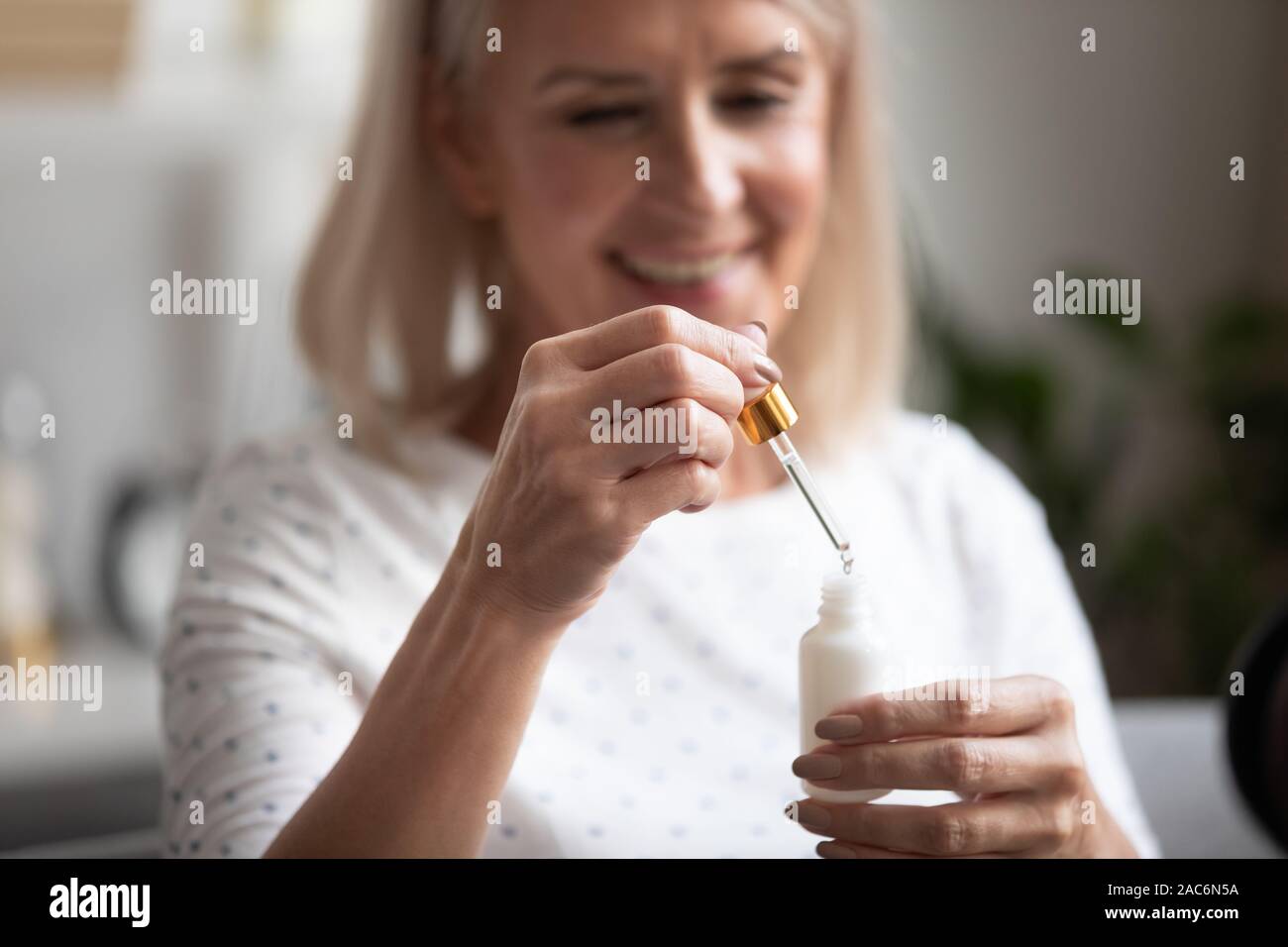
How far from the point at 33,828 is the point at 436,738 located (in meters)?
1.01

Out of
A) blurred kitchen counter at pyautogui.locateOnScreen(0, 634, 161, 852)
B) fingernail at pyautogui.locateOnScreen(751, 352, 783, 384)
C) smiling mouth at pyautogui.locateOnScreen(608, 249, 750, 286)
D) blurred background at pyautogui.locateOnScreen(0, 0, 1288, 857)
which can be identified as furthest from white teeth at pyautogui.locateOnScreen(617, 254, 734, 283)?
blurred kitchen counter at pyautogui.locateOnScreen(0, 634, 161, 852)

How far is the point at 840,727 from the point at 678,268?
0.29m

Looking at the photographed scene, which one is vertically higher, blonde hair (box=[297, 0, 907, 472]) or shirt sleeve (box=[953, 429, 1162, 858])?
blonde hair (box=[297, 0, 907, 472])

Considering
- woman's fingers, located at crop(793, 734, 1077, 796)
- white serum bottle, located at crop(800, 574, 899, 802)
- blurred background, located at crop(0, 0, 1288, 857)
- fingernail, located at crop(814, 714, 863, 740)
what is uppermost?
blurred background, located at crop(0, 0, 1288, 857)

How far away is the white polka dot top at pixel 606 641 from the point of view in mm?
603

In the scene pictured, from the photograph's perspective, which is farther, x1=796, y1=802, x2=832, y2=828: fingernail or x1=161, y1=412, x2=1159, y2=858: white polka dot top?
x1=161, y1=412, x2=1159, y2=858: white polka dot top

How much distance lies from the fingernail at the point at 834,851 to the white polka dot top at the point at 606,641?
0.08 m

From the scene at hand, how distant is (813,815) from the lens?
479mm

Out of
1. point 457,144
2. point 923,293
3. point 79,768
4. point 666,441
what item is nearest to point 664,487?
point 666,441

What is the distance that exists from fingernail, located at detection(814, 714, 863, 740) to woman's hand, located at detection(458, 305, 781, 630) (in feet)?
0.31

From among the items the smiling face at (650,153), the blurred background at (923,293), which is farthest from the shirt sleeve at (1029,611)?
the blurred background at (923,293)

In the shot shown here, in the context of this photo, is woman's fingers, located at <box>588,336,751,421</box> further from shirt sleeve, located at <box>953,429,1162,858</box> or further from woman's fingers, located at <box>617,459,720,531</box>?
shirt sleeve, located at <box>953,429,1162,858</box>

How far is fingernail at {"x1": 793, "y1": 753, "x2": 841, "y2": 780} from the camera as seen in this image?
47cm

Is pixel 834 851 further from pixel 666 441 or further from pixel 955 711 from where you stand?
pixel 666 441
